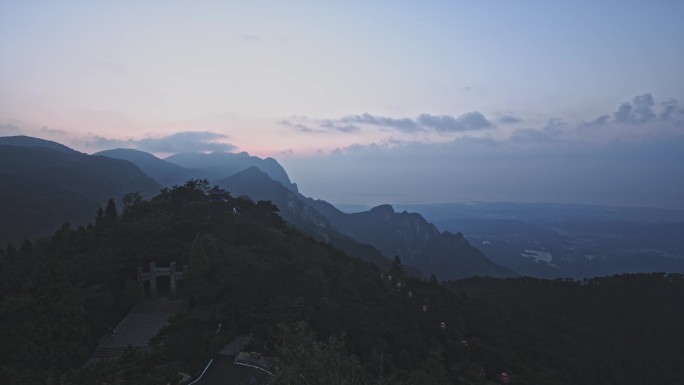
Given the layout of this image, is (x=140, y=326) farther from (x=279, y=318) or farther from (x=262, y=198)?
(x=262, y=198)

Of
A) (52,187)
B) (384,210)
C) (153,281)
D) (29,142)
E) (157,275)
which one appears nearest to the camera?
(153,281)

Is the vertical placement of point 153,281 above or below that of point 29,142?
below

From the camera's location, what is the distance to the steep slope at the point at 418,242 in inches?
4072

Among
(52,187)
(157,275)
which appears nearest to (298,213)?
(52,187)

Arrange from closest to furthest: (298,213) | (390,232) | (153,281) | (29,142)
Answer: (153,281) < (298,213) < (390,232) < (29,142)

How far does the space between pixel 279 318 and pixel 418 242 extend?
98.5m

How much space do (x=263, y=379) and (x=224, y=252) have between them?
56.6ft

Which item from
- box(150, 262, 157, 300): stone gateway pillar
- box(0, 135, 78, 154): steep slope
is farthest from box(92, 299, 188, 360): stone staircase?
box(0, 135, 78, 154): steep slope

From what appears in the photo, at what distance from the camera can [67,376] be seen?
12.2m

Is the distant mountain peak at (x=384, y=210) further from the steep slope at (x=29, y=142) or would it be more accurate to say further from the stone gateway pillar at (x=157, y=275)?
the steep slope at (x=29, y=142)

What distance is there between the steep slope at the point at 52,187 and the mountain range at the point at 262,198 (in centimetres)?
14

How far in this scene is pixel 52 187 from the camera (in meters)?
92.8

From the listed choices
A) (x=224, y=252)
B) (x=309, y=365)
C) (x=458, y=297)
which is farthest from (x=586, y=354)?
(x=309, y=365)

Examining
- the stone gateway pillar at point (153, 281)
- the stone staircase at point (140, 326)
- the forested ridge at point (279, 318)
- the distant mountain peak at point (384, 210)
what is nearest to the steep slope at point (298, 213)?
the distant mountain peak at point (384, 210)
